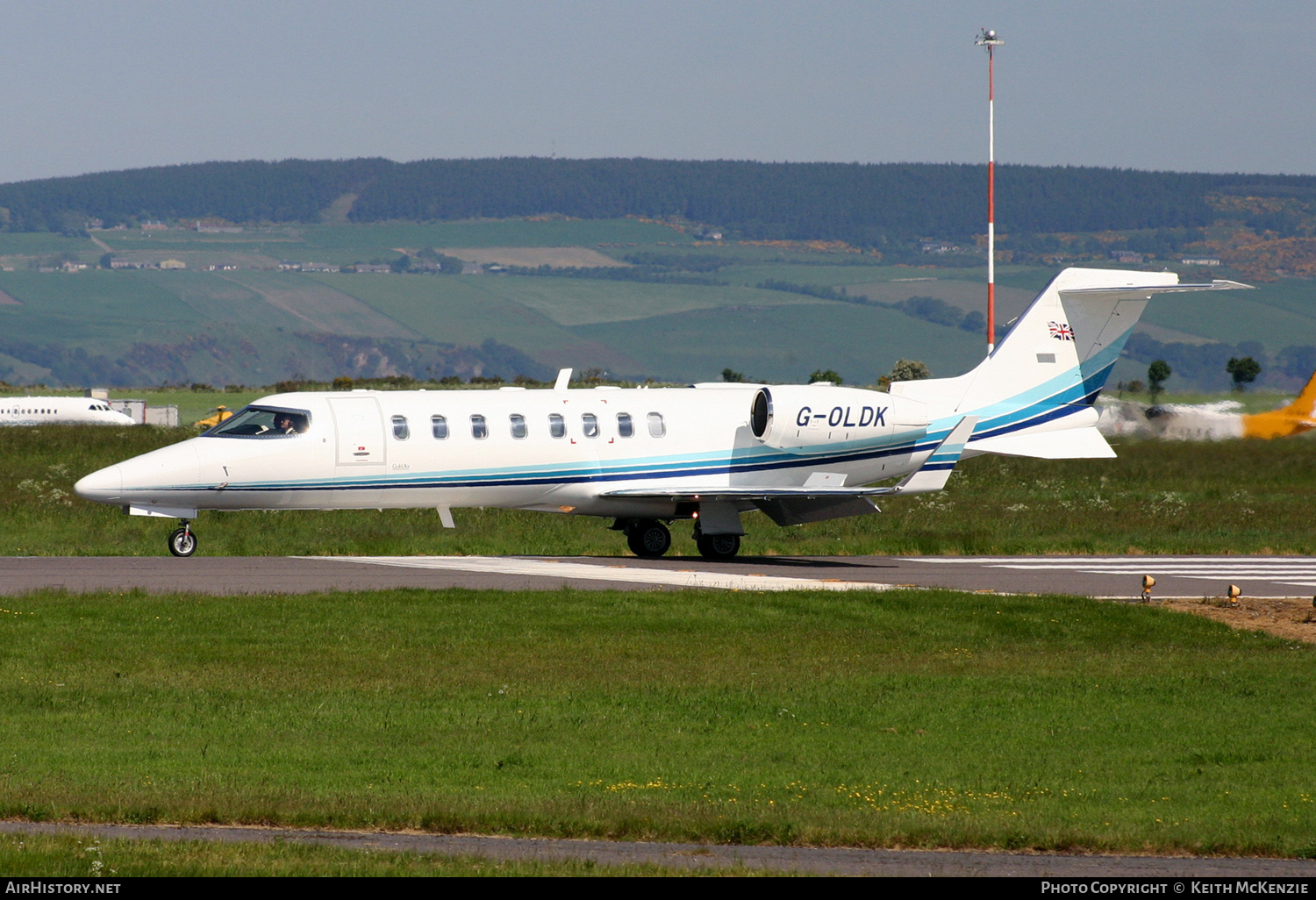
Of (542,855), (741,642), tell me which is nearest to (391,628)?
(741,642)

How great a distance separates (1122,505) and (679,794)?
30.2 meters

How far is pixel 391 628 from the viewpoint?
1928 cm

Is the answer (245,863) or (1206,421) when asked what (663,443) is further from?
(245,863)

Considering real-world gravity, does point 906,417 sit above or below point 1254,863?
above

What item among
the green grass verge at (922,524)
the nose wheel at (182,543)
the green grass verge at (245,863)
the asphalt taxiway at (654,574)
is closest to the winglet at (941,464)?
the asphalt taxiway at (654,574)

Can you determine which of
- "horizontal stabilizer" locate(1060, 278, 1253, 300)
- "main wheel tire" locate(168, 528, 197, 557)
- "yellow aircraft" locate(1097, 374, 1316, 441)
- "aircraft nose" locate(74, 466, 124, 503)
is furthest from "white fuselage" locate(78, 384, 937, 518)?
"yellow aircraft" locate(1097, 374, 1316, 441)

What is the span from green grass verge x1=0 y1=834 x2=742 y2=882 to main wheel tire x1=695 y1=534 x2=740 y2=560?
20.3m

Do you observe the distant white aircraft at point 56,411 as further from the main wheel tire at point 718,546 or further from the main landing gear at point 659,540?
the main wheel tire at point 718,546

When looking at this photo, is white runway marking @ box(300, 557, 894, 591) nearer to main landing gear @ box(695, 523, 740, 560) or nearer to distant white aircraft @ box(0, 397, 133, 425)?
main landing gear @ box(695, 523, 740, 560)

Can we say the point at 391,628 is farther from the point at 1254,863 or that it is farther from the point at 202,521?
the point at 202,521

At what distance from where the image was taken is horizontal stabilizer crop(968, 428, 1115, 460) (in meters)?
31.5

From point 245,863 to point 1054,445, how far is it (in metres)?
24.5

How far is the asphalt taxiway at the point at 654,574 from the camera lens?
23672 millimetres

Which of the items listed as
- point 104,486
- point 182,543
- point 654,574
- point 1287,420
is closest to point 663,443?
point 654,574
